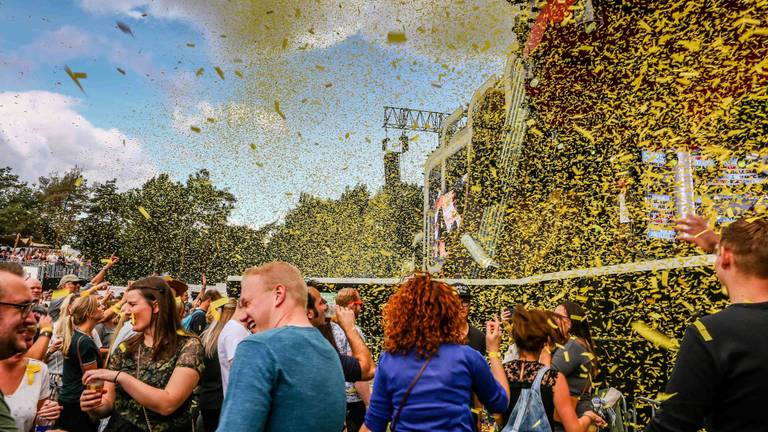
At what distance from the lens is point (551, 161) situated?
13562 millimetres

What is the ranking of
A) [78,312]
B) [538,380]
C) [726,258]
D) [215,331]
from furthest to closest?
1. [78,312]
2. [215,331]
3. [538,380]
4. [726,258]

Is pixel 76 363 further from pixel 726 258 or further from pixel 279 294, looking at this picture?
pixel 726 258

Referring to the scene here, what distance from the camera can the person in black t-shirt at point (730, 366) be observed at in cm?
188

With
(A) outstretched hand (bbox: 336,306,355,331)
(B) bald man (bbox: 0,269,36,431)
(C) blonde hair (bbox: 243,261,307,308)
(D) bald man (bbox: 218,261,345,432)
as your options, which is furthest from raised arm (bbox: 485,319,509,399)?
(B) bald man (bbox: 0,269,36,431)

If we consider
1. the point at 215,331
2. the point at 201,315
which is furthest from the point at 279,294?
the point at 201,315

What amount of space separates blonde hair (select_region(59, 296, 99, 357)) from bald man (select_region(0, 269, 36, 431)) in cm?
306

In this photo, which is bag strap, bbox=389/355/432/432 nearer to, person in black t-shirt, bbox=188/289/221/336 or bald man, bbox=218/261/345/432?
bald man, bbox=218/261/345/432

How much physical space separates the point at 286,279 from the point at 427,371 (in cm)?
102

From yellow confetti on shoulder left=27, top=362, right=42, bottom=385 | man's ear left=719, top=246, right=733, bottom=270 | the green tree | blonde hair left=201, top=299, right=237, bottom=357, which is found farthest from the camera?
the green tree

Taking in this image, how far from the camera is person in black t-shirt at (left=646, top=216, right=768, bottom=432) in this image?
1883 mm

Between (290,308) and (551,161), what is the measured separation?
12.5 m

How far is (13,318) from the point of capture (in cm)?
197

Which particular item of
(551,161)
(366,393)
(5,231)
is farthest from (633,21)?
(5,231)

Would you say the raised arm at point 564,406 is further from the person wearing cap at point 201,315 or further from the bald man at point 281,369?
the person wearing cap at point 201,315
